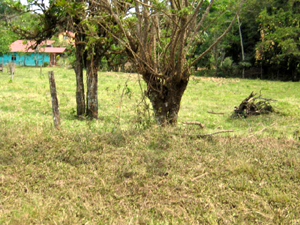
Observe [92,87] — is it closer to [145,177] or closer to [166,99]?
[166,99]

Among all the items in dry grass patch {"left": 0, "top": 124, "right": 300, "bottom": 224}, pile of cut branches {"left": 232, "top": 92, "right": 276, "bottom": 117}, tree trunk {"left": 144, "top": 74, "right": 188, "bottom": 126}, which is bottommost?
dry grass patch {"left": 0, "top": 124, "right": 300, "bottom": 224}

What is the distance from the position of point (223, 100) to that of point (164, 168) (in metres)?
11.7

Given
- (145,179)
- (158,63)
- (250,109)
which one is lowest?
(145,179)

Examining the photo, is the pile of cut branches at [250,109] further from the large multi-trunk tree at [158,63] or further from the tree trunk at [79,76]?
the tree trunk at [79,76]

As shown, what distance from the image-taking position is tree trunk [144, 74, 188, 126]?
6.97 metres

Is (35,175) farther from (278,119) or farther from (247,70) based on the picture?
(247,70)

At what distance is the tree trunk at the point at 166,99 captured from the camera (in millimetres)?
6973

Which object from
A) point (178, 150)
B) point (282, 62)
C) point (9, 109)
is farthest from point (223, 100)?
point (282, 62)

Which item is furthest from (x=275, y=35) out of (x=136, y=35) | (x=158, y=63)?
(x=136, y=35)

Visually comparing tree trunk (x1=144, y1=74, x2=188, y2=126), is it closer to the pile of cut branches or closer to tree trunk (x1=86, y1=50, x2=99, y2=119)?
tree trunk (x1=86, y1=50, x2=99, y2=119)

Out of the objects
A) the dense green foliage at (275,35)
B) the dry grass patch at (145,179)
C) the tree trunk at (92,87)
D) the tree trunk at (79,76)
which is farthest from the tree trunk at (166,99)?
the dense green foliage at (275,35)

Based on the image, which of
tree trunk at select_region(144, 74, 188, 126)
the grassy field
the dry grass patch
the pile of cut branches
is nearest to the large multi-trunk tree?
tree trunk at select_region(144, 74, 188, 126)

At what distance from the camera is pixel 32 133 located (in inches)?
228

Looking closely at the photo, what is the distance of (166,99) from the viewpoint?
7.05 m
